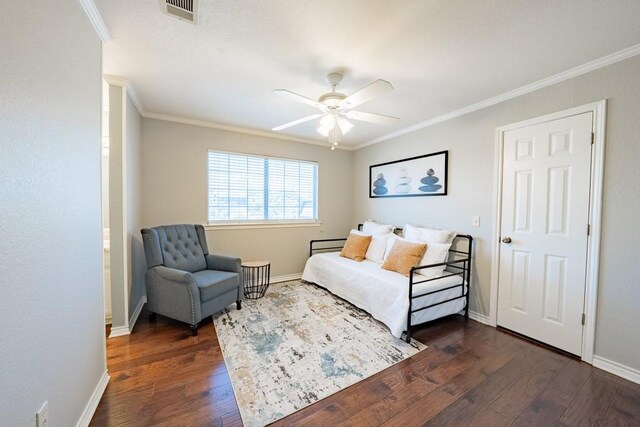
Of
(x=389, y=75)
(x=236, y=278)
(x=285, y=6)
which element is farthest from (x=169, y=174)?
(x=389, y=75)

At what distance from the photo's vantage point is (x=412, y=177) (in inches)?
145

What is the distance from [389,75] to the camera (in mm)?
2246

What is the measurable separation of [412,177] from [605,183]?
193 cm

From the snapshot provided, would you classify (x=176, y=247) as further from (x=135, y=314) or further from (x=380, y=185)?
(x=380, y=185)

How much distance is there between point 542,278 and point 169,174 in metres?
4.35

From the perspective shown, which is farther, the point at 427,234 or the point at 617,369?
the point at 427,234

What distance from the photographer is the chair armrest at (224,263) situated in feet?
9.93

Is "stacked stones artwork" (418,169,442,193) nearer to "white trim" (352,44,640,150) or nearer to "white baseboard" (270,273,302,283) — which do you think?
"white trim" (352,44,640,150)

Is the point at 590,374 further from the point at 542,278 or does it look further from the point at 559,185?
the point at 559,185

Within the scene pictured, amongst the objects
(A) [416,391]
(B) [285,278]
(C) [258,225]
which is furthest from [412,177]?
(A) [416,391]

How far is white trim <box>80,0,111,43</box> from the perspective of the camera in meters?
1.46

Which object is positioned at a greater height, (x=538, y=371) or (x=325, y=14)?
(x=325, y=14)

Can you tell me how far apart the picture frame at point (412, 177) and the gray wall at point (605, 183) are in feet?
0.34

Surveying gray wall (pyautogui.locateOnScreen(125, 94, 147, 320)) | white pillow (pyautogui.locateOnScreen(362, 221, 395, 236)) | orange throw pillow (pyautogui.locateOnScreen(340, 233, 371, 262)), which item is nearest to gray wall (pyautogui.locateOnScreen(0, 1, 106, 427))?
gray wall (pyautogui.locateOnScreen(125, 94, 147, 320))
